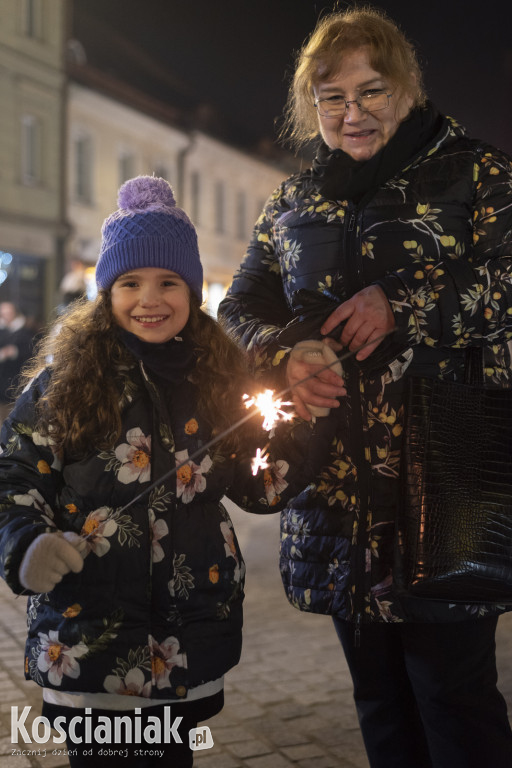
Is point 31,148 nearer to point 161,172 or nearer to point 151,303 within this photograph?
point 161,172

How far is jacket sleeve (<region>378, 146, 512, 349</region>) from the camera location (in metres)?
2.21

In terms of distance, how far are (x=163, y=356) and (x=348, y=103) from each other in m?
0.83

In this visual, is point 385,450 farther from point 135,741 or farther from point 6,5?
point 6,5

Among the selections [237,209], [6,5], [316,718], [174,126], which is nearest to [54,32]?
[6,5]

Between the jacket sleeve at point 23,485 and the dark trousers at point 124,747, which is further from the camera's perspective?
the dark trousers at point 124,747

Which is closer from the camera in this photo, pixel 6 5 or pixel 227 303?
pixel 227 303

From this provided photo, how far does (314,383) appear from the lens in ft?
7.45

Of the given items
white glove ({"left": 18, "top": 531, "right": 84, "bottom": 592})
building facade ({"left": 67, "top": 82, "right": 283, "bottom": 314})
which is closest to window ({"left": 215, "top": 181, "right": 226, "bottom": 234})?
building facade ({"left": 67, "top": 82, "right": 283, "bottom": 314})

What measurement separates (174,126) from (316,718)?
25214mm

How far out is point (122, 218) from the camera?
2.54 m

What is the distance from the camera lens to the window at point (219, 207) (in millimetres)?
30781

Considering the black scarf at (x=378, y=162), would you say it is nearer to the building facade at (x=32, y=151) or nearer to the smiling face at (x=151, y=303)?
the smiling face at (x=151, y=303)

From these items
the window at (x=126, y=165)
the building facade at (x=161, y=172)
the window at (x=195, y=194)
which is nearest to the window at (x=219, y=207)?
the building facade at (x=161, y=172)

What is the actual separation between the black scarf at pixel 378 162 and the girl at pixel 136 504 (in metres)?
0.47
